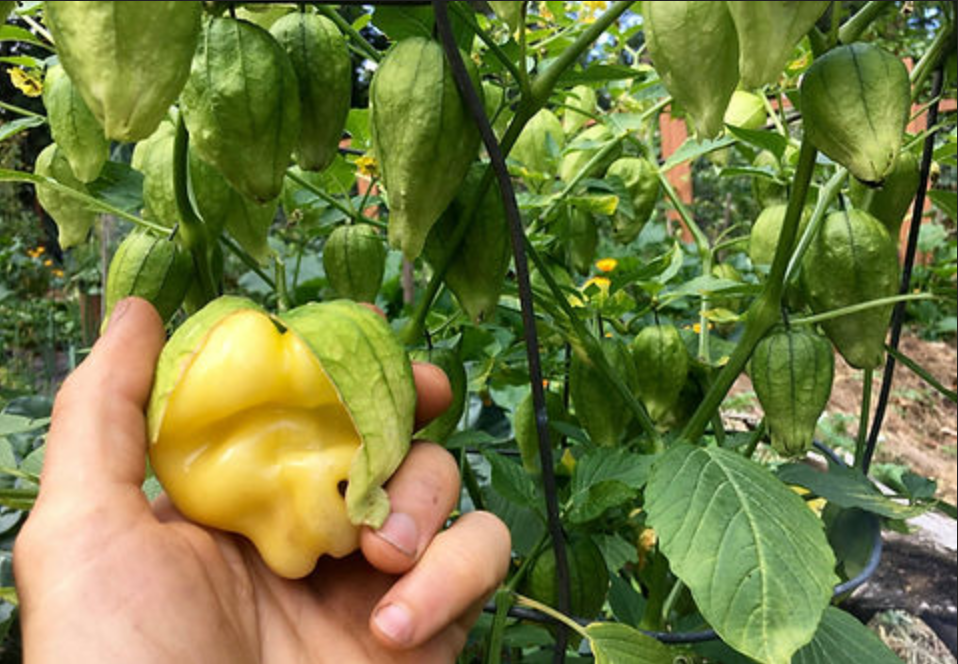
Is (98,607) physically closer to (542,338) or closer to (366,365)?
(366,365)

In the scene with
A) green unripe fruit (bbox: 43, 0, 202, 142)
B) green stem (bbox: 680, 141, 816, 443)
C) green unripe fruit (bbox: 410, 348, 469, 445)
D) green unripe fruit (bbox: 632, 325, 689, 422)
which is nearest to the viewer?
green unripe fruit (bbox: 43, 0, 202, 142)

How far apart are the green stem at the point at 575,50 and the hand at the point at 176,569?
0.87ft

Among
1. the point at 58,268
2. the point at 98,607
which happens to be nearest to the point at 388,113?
the point at 98,607

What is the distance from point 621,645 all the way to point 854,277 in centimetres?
38

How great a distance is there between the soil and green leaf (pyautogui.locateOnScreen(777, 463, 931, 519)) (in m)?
2.01

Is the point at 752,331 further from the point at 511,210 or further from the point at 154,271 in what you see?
the point at 154,271

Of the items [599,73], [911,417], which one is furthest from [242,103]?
[911,417]

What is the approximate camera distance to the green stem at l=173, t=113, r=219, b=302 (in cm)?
60

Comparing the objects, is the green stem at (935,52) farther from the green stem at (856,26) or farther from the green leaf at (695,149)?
the green leaf at (695,149)

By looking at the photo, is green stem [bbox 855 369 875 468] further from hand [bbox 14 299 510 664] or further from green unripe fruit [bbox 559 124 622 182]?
hand [bbox 14 299 510 664]

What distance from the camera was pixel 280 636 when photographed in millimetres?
615

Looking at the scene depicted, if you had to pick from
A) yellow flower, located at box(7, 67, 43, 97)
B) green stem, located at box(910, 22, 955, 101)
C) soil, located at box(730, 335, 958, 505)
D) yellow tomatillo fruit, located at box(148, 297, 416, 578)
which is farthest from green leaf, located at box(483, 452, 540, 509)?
soil, located at box(730, 335, 958, 505)

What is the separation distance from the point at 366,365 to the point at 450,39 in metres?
0.19

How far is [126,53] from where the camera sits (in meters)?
0.38
